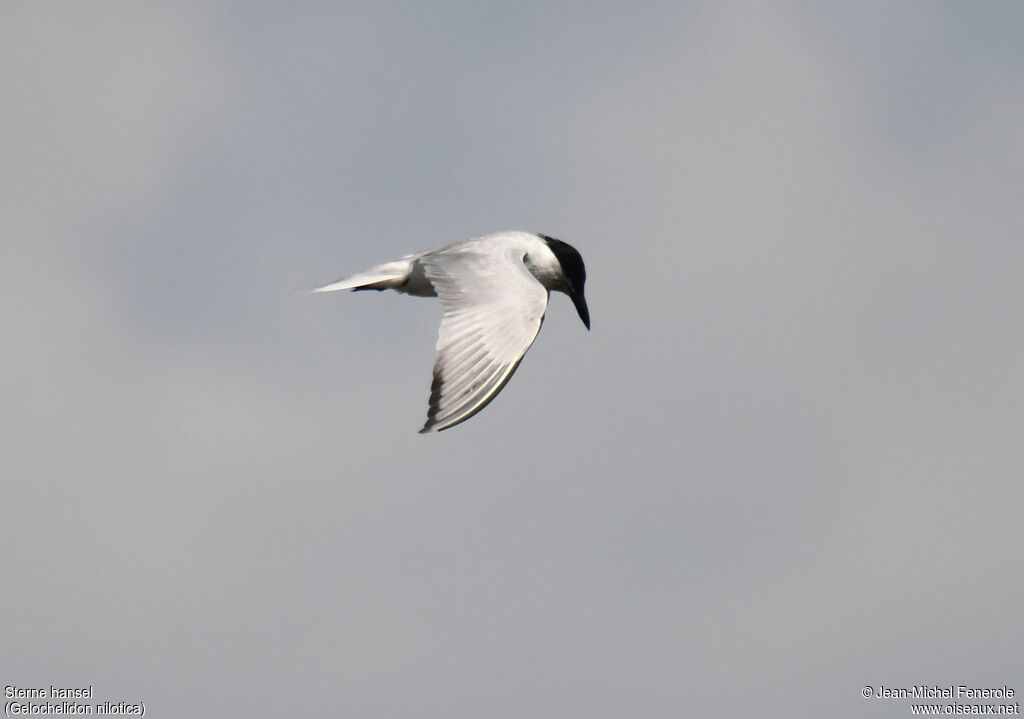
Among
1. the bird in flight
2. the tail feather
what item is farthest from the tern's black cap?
the tail feather

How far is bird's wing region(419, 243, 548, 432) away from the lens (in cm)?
943

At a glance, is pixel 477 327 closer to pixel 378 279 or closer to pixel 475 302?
pixel 475 302

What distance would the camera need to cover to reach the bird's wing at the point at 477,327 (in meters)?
9.43

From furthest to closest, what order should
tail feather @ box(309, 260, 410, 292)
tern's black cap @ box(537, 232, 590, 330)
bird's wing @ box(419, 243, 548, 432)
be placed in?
1. tern's black cap @ box(537, 232, 590, 330)
2. tail feather @ box(309, 260, 410, 292)
3. bird's wing @ box(419, 243, 548, 432)

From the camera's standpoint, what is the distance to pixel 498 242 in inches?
467

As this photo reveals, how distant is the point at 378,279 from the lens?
12.3m

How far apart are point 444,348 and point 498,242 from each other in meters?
2.27

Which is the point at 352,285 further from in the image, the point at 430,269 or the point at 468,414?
the point at 468,414

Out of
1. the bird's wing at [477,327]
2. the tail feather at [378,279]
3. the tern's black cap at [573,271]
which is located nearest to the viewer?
the bird's wing at [477,327]

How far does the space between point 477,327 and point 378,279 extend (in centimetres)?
246

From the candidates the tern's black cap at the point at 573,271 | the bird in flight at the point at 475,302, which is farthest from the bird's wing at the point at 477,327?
the tern's black cap at the point at 573,271

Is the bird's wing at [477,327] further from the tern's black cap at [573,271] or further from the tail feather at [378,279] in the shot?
the tern's black cap at [573,271]

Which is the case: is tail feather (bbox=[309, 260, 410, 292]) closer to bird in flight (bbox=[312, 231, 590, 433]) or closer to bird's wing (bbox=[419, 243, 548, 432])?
bird in flight (bbox=[312, 231, 590, 433])

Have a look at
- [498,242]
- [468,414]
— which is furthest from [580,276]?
[468,414]
